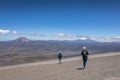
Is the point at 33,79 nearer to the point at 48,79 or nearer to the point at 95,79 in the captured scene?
the point at 48,79

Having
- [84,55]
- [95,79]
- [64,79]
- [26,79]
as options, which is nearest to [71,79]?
[64,79]

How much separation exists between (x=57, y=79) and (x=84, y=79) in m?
2.14

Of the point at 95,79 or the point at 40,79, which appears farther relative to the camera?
the point at 40,79

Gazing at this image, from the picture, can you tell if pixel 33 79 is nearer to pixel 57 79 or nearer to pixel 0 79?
pixel 57 79

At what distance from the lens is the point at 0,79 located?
21.7 metres

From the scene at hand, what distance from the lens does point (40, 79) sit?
1811 centimetres

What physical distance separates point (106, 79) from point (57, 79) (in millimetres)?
3680

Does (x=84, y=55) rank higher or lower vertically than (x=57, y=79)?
higher

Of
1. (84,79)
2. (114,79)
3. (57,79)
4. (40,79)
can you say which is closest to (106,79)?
(114,79)

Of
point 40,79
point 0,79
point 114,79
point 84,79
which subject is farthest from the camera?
point 0,79

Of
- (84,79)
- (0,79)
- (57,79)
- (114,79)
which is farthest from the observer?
(0,79)

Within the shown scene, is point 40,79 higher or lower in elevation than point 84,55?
lower

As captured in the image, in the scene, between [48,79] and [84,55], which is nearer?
[48,79]

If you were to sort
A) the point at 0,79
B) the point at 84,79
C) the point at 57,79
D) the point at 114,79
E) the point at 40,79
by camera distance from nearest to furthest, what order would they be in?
the point at 114,79
the point at 84,79
the point at 57,79
the point at 40,79
the point at 0,79
